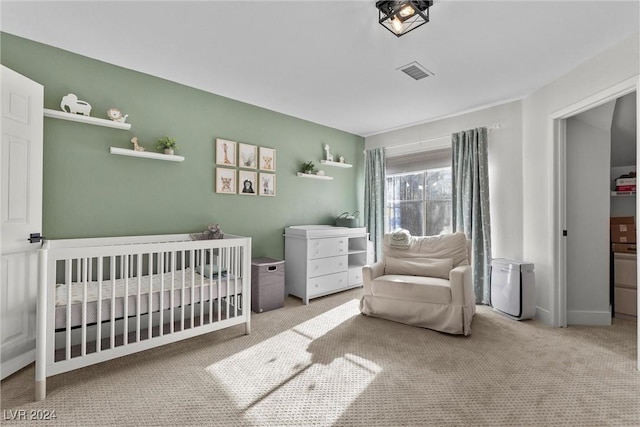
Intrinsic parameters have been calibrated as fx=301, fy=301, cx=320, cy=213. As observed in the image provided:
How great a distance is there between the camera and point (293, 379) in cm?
192

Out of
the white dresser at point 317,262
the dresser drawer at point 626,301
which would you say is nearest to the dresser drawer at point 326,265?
the white dresser at point 317,262

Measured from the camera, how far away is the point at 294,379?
6.30 feet

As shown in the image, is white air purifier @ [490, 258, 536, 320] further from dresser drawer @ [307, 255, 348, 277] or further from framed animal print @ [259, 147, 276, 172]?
framed animal print @ [259, 147, 276, 172]

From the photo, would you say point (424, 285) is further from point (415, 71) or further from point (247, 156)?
point (247, 156)

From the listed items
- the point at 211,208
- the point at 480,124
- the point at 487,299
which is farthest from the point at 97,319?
the point at 480,124

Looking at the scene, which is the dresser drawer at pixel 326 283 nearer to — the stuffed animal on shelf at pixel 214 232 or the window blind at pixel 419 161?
the stuffed animal on shelf at pixel 214 232

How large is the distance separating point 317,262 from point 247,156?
1.51 metres

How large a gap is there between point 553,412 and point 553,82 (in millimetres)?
2799

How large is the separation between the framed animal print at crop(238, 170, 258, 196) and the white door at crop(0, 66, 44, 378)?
1.71 metres

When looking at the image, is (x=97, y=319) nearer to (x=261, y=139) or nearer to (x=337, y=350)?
(x=337, y=350)

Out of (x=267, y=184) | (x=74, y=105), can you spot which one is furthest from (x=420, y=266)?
(x=74, y=105)

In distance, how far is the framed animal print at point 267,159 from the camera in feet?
12.0

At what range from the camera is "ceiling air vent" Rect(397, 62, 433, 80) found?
2.58 meters

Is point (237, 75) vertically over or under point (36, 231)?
over
